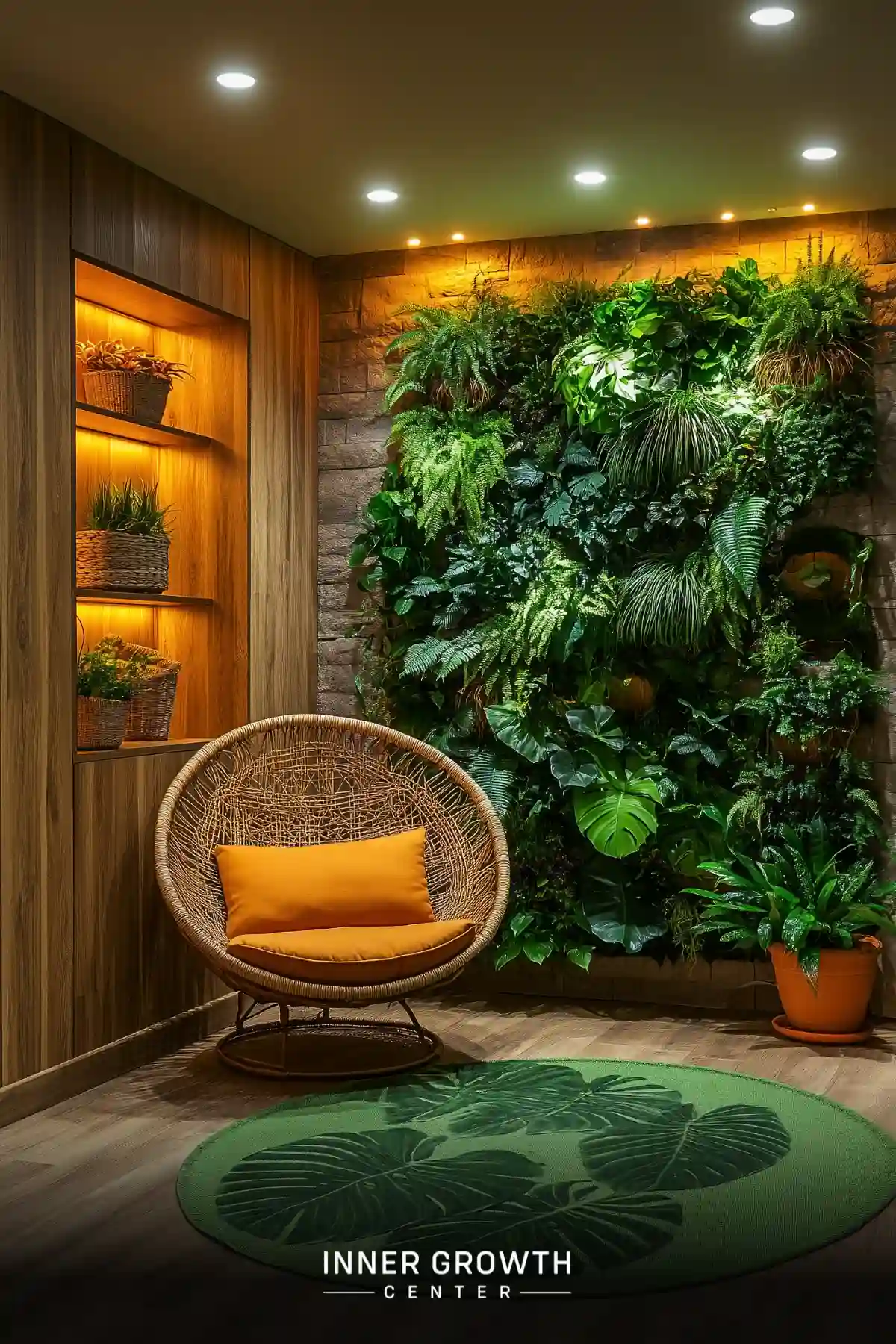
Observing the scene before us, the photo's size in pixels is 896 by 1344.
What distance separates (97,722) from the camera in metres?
4.31

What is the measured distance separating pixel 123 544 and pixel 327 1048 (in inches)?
66.3

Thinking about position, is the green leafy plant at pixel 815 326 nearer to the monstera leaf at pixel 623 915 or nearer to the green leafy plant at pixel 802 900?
the green leafy plant at pixel 802 900

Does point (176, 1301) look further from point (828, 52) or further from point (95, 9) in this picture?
point (828, 52)

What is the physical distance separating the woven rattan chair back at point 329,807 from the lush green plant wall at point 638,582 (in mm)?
361

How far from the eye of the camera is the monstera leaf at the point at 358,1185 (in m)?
3.05

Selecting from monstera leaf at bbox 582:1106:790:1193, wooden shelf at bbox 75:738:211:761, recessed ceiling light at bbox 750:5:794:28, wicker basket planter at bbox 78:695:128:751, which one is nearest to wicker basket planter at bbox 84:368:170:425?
wicker basket planter at bbox 78:695:128:751

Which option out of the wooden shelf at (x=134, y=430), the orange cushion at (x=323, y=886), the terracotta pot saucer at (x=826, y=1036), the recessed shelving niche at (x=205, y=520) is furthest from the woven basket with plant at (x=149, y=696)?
the terracotta pot saucer at (x=826, y=1036)

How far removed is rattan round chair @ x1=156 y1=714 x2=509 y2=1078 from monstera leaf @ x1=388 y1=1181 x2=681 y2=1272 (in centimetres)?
102

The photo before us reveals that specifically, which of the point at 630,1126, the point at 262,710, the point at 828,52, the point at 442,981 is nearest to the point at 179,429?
the point at 262,710

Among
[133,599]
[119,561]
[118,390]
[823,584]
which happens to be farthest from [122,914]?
[823,584]

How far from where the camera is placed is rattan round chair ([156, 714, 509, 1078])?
4227 mm

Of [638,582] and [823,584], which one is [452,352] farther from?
[823,584]

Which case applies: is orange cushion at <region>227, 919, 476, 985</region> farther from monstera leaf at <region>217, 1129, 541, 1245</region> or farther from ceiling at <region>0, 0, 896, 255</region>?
ceiling at <region>0, 0, 896, 255</region>

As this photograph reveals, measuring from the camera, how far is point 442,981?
165 inches
